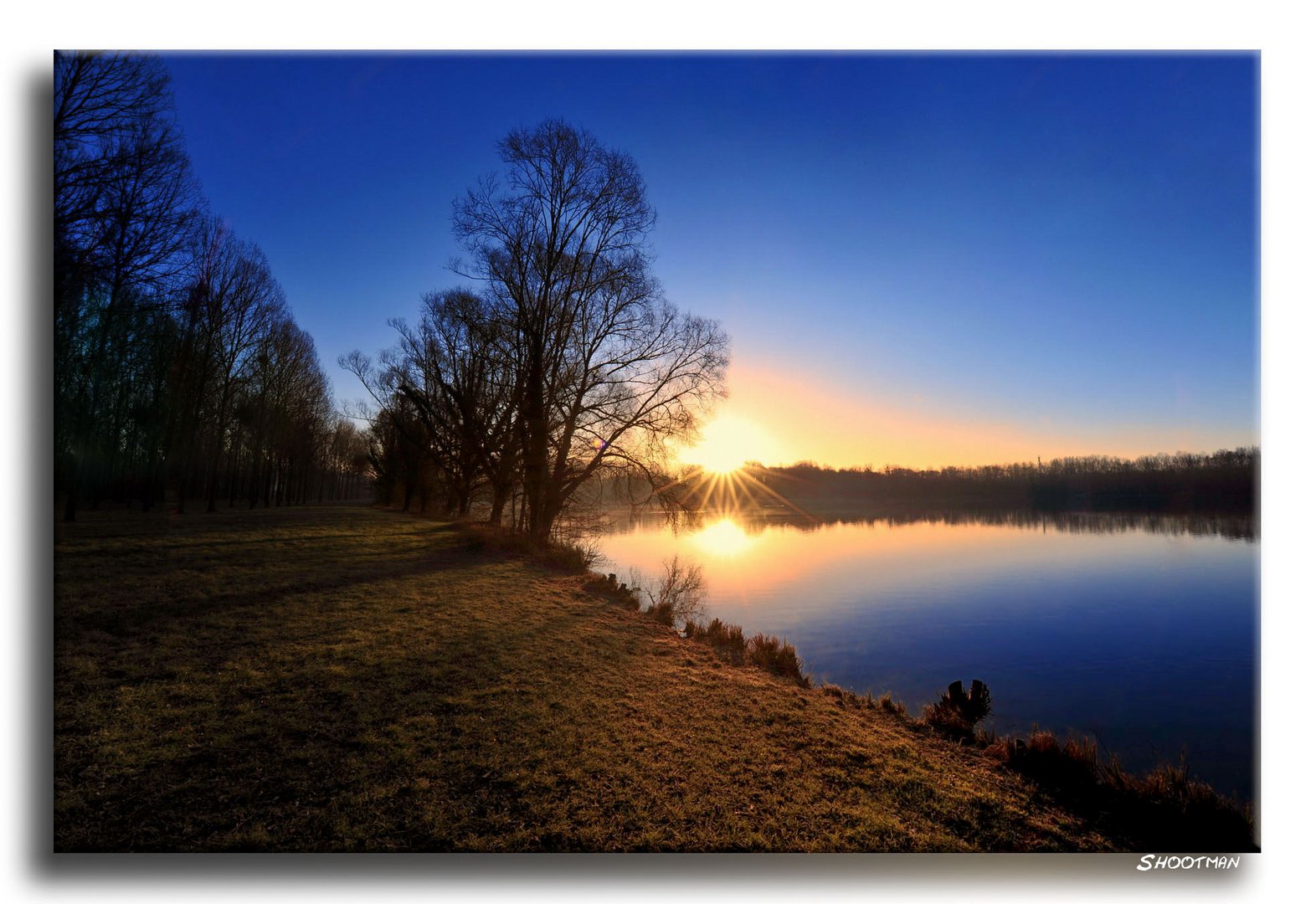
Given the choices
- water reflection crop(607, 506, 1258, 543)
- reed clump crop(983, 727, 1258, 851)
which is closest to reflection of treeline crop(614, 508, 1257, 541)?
water reflection crop(607, 506, 1258, 543)

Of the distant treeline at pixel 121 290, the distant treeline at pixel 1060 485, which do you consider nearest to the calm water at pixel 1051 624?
the distant treeline at pixel 1060 485

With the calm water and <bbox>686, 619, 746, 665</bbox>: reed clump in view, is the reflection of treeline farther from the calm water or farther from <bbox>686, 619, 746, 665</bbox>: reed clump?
<bbox>686, 619, 746, 665</bbox>: reed clump

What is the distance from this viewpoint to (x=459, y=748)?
2.74m

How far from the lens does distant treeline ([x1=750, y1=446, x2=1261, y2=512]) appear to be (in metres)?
4.05

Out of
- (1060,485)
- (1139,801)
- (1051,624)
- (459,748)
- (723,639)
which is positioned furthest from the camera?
(1060,485)

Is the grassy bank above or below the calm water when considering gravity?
above

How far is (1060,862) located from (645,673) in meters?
2.86

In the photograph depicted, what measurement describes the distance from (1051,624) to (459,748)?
33.3 feet

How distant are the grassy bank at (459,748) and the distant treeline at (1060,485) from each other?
2795 mm

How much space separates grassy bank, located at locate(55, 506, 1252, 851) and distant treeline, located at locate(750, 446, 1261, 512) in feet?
9.17

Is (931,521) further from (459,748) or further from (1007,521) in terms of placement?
(459,748)

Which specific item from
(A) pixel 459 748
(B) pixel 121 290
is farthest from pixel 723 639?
(B) pixel 121 290
